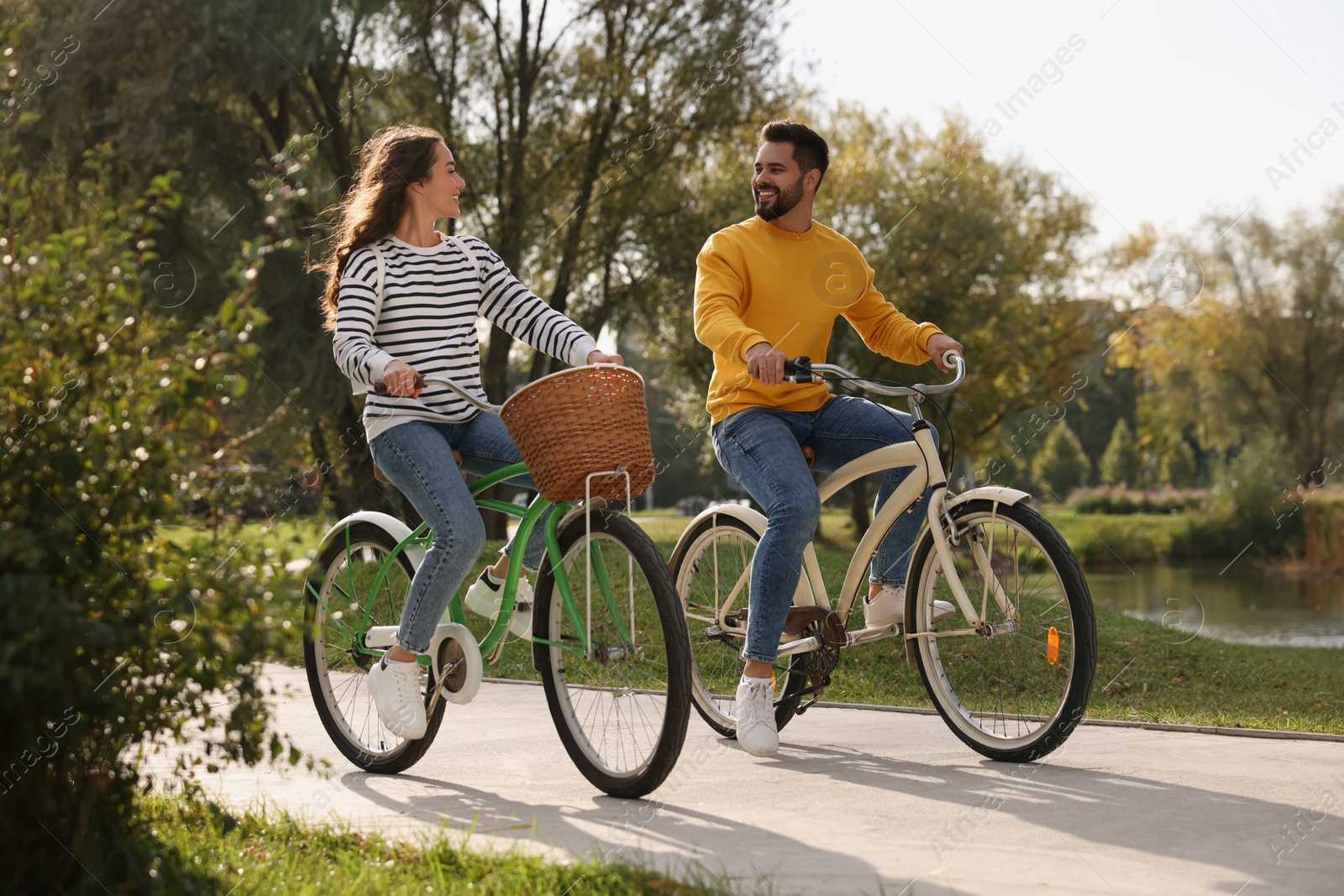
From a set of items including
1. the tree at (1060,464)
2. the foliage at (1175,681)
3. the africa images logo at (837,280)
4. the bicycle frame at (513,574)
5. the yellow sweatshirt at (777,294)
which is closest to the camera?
the bicycle frame at (513,574)

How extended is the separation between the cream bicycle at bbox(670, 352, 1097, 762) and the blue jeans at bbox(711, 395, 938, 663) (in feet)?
0.22

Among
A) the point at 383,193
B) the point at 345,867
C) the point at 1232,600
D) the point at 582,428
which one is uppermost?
the point at 383,193

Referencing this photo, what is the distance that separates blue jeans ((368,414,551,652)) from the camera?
408 cm

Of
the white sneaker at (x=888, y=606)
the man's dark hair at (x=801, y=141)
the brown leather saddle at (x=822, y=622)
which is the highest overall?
the man's dark hair at (x=801, y=141)

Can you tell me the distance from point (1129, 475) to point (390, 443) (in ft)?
160

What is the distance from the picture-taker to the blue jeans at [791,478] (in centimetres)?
438

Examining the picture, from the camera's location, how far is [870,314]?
4.98 m

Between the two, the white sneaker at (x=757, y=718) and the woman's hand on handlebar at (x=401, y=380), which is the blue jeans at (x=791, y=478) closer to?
the white sneaker at (x=757, y=718)

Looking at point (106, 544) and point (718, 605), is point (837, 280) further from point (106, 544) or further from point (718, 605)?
point (106, 544)

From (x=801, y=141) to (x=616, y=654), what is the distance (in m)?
1.93

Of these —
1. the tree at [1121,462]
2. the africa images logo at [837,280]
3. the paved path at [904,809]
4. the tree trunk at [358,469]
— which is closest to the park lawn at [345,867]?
the paved path at [904,809]

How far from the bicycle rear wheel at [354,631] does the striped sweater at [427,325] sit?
2.04ft

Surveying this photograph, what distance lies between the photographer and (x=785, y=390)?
4656 millimetres

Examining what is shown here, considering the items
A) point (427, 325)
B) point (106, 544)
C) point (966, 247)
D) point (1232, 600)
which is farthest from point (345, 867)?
point (966, 247)
